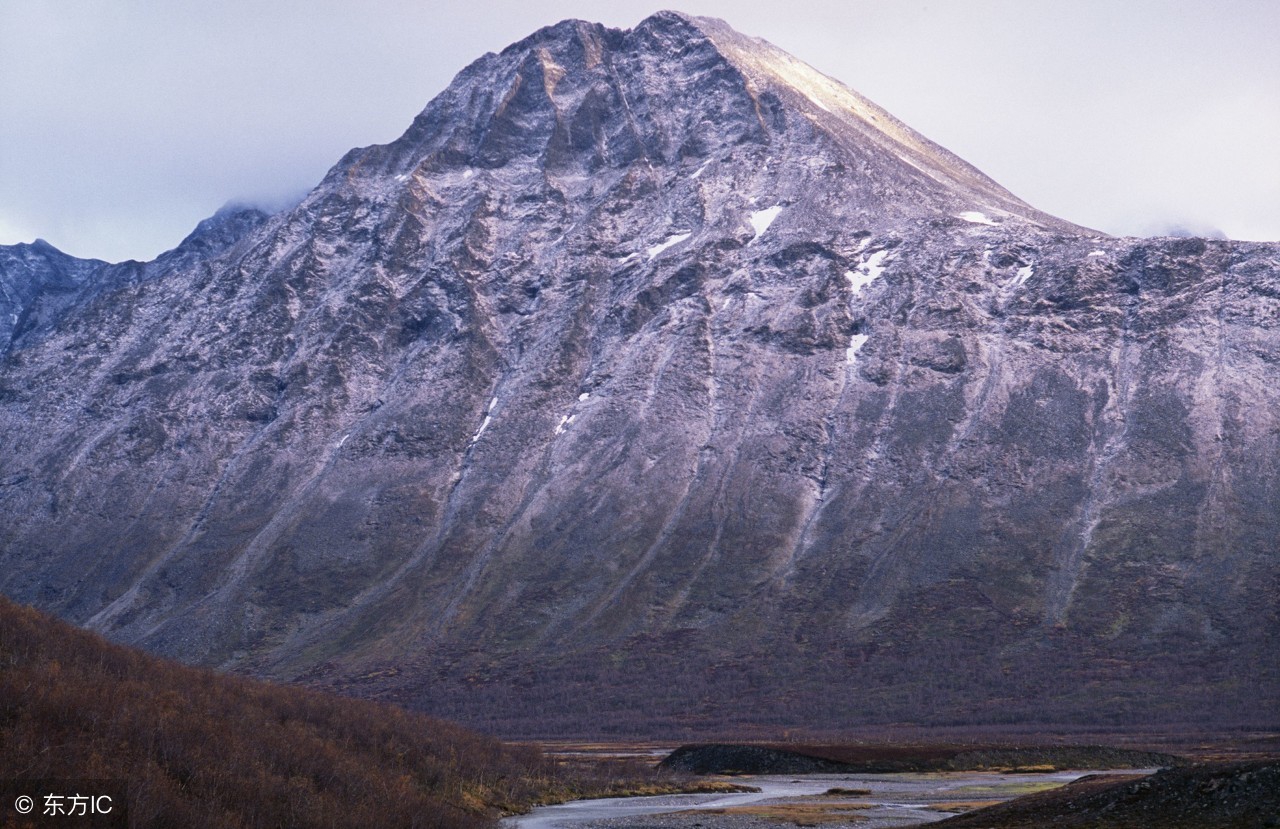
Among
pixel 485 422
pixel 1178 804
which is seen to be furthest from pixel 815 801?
pixel 485 422

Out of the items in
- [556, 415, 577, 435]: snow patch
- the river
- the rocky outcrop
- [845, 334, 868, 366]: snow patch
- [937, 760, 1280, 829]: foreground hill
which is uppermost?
[845, 334, 868, 366]: snow patch

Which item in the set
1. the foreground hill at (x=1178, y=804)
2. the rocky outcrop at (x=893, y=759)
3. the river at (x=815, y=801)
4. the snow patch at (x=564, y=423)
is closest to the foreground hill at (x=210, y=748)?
the river at (x=815, y=801)

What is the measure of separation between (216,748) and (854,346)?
513 feet

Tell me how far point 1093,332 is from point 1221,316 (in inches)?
659

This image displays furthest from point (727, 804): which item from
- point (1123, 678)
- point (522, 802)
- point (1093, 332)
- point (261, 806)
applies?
point (1093, 332)

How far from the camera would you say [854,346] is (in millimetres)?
189250

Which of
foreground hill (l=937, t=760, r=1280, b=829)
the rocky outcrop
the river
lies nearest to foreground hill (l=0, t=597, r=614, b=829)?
the river

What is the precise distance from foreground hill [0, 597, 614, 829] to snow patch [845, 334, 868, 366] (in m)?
127

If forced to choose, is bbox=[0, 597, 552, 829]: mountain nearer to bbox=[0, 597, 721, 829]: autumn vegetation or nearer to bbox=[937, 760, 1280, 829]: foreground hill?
bbox=[0, 597, 721, 829]: autumn vegetation

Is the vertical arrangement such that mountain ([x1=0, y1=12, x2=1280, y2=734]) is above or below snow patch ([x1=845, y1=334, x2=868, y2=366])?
below

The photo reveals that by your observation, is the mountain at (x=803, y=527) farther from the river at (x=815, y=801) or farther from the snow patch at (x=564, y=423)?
the river at (x=815, y=801)

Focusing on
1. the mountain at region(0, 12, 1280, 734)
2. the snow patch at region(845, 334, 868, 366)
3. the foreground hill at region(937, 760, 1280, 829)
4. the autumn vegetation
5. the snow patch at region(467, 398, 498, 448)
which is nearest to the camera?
the foreground hill at region(937, 760, 1280, 829)

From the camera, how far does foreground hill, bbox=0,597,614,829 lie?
33.9 metres

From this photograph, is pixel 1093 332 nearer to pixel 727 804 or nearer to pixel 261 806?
pixel 727 804
